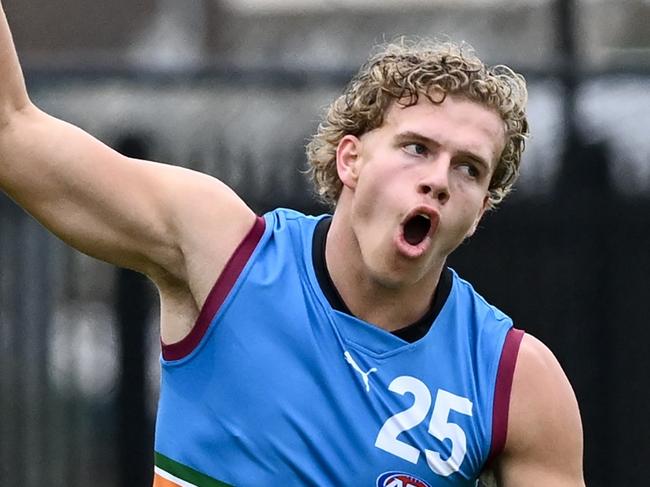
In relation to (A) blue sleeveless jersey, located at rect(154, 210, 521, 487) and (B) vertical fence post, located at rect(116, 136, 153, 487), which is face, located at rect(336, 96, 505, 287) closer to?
(A) blue sleeveless jersey, located at rect(154, 210, 521, 487)

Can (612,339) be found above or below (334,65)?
below

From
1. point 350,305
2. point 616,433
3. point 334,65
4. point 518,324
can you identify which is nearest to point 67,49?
point 334,65

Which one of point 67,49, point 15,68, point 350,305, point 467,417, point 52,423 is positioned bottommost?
point 52,423

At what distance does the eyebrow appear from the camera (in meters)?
3.61

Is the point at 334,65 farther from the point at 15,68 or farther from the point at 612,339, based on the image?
the point at 15,68

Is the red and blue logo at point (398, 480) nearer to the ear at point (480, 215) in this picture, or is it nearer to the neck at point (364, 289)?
the neck at point (364, 289)

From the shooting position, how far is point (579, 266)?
682 cm

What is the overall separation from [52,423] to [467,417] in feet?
11.7

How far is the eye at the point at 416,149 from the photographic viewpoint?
362 cm

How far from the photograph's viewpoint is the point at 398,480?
360cm

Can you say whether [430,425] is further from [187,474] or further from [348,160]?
[348,160]

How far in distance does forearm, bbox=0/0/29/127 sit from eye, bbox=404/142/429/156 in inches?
33.5

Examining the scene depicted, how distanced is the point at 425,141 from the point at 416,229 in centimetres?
20

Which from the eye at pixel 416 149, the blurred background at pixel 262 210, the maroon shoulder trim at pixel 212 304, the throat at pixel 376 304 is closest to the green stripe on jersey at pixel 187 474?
the maroon shoulder trim at pixel 212 304
